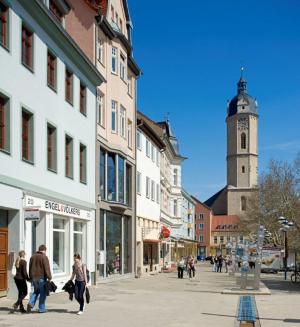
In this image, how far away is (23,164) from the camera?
21141 mm

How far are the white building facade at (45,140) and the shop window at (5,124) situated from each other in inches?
1.2

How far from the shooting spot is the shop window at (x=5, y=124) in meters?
19.6

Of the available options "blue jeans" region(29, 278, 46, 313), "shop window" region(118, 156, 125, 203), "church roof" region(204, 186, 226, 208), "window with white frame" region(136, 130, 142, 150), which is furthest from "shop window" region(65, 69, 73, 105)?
"church roof" region(204, 186, 226, 208)

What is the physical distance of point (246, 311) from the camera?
1947 cm

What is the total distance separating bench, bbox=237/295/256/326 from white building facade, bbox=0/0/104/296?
655 cm

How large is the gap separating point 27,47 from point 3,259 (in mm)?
7397

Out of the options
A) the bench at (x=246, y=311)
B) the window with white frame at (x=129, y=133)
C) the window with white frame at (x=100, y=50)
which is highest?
the window with white frame at (x=100, y=50)

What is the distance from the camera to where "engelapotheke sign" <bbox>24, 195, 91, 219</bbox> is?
21406 millimetres

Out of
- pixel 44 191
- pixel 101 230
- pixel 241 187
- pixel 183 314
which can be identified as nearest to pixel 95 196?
pixel 101 230

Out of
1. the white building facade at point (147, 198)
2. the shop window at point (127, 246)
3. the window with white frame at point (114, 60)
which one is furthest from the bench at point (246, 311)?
the white building facade at point (147, 198)

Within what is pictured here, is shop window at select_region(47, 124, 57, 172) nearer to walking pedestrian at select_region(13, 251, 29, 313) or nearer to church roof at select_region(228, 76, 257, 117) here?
walking pedestrian at select_region(13, 251, 29, 313)

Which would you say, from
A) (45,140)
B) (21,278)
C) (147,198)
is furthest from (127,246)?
(21,278)

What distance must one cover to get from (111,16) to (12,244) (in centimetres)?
1981

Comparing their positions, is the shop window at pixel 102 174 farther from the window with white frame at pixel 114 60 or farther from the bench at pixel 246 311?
the bench at pixel 246 311
